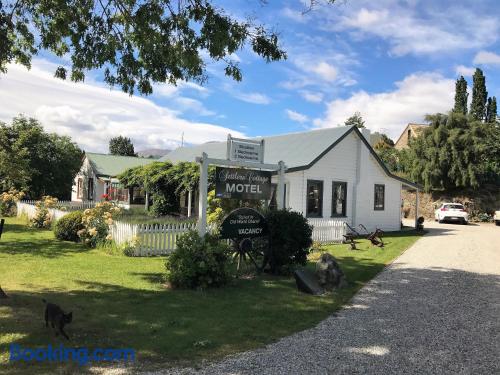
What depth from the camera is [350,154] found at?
2072cm

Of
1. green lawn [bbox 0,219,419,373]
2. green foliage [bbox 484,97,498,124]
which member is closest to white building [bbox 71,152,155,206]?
green lawn [bbox 0,219,419,373]

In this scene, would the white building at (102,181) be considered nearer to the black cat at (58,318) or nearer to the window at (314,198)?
the window at (314,198)

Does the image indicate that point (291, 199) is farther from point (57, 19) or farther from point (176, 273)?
point (57, 19)

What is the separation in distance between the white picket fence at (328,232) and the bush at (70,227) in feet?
28.7

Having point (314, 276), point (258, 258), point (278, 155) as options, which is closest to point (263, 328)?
point (314, 276)

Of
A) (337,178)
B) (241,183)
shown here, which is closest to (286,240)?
(241,183)

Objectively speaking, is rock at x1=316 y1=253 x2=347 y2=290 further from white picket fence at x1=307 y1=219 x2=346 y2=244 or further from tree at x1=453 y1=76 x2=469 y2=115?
tree at x1=453 y1=76 x2=469 y2=115

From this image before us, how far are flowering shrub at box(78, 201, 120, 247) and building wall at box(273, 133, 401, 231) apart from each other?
7.62 meters

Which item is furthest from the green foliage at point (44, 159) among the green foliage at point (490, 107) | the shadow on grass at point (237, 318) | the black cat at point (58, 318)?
the green foliage at point (490, 107)

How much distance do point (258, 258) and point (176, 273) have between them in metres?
2.95

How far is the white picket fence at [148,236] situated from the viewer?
12516mm

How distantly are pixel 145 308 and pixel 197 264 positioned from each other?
1680 millimetres

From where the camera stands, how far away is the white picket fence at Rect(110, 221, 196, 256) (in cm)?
1252

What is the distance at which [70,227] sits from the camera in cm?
1498
